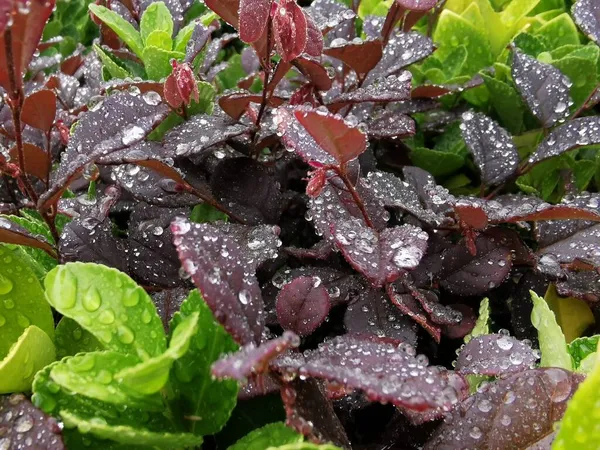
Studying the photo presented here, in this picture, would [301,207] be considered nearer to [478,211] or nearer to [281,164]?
[281,164]

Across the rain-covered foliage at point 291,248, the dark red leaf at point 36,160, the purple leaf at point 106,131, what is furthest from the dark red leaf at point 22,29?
the dark red leaf at point 36,160

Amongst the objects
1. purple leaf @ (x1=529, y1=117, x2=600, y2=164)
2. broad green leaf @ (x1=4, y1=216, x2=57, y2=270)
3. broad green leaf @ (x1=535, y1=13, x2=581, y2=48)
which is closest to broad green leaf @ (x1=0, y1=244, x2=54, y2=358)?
broad green leaf @ (x1=4, y1=216, x2=57, y2=270)

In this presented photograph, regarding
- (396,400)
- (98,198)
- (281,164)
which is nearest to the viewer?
(396,400)

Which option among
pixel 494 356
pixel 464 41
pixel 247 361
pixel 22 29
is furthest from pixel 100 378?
pixel 464 41

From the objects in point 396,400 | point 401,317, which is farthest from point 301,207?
point 396,400

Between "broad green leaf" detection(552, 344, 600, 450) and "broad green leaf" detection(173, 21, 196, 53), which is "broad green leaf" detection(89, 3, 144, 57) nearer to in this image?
"broad green leaf" detection(173, 21, 196, 53)

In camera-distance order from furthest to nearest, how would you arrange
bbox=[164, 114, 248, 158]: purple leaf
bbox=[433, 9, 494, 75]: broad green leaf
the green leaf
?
bbox=[433, 9, 494, 75]: broad green leaf
the green leaf
bbox=[164, 114, 248, 158]: purple leaf
